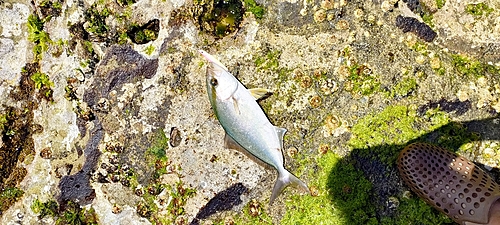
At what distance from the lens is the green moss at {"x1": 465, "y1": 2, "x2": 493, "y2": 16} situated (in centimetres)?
436

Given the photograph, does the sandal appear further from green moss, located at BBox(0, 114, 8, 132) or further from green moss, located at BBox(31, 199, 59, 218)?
green moss, located at BBox(0, 114, 8, 132)

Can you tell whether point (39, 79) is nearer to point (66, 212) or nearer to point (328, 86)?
point (66, 212)

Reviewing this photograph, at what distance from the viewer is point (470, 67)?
4.39m

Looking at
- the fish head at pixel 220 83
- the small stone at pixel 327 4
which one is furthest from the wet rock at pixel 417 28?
the fish head at pixel 220 83

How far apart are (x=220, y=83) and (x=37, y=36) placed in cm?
187

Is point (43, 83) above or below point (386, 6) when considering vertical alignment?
below

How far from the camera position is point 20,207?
178 inches

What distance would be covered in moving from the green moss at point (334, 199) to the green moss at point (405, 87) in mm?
779

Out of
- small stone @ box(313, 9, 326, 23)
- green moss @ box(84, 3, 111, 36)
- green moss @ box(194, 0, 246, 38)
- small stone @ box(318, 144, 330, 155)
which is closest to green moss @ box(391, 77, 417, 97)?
small stone @ box(318, 144, 330, 155)

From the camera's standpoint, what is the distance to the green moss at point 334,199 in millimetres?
4344

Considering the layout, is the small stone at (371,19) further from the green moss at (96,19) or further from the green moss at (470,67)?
the green moss at (96,19)

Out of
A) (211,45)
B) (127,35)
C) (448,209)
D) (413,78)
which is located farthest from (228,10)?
(448,209)

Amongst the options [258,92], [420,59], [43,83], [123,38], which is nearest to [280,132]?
[258,92]

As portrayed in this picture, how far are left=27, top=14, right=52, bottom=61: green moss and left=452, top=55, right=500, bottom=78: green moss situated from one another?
3782mm
